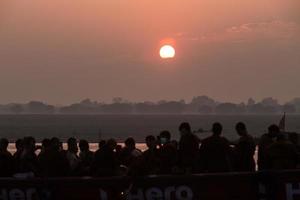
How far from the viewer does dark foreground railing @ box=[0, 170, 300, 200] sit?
1304cm

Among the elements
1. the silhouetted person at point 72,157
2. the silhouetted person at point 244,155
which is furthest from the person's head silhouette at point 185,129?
the silhouetted person at point 72,157

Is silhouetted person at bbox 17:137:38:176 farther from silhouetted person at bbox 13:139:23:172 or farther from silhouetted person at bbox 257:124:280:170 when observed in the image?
silhouetted person at bbox 257:124:280:170

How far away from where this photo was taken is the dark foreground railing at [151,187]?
13.0m

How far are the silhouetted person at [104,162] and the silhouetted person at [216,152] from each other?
1715mm

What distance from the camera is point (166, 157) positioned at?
14.1 m

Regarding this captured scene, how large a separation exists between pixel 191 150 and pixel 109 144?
166cm

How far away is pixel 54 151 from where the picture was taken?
1380 centimetres

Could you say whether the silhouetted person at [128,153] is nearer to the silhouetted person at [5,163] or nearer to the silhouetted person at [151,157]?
the silhouetted person at [151,157]

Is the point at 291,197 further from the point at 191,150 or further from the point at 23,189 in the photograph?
the point at 23,189

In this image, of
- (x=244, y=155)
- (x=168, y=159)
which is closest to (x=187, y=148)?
(x=168, y=159)

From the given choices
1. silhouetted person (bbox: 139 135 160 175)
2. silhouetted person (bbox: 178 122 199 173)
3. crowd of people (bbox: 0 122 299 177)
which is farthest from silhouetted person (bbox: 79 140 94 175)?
silhouetted person (bbox: 178 122 199 173)

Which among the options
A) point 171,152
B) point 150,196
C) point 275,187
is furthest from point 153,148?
point 275,187

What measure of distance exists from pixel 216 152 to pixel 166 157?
993mm

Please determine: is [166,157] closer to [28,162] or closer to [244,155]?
[244,155]
